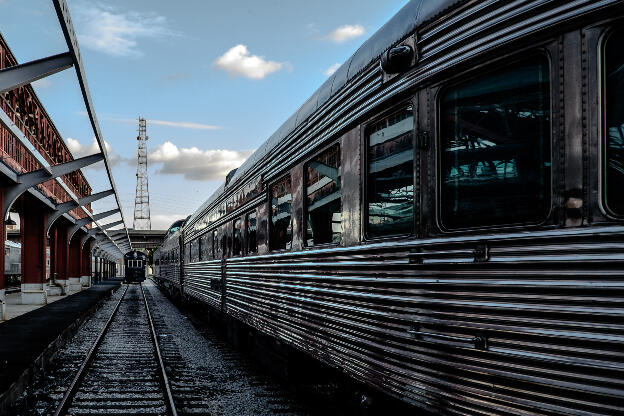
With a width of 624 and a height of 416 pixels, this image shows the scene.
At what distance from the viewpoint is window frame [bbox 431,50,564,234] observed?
2.76 metres

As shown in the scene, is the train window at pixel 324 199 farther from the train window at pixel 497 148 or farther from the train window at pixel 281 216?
the train window at pixel 497 148

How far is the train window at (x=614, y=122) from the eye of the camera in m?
2.53

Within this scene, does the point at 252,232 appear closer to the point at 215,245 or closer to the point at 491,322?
the point at 215,245

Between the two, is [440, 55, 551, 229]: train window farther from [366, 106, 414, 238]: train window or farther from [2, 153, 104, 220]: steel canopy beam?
[2, 153, 104, 220]: steel canopy beam

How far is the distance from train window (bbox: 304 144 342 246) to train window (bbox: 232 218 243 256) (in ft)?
11.4

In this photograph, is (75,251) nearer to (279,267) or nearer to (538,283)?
(279,267)

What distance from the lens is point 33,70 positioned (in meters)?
9.34

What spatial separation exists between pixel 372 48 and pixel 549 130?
6.69 feet

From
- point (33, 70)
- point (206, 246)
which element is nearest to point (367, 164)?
point (33, 70)

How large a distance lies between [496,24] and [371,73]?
1.45 meters

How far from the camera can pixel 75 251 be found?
117ft

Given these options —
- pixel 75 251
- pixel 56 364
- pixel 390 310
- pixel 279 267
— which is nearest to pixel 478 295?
pixel 390 310

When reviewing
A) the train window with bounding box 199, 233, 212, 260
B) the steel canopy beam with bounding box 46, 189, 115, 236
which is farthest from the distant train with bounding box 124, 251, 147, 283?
the train window with bounding box 199, 233, 212, 260

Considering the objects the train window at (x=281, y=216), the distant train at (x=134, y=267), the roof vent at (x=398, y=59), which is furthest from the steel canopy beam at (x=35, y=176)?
the distant train at (x=134, y=267)
